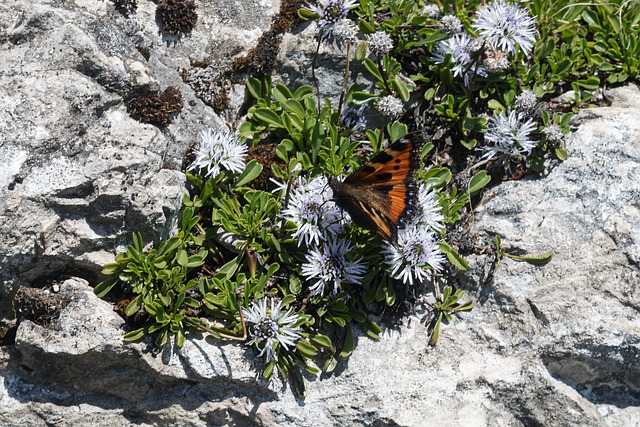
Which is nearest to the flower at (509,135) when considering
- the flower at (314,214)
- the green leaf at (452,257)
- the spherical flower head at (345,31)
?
the green leaf at (452,257)

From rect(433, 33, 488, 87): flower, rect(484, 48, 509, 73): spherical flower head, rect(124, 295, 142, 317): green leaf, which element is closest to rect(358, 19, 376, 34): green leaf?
rect(433, 33, 488, 87): flower

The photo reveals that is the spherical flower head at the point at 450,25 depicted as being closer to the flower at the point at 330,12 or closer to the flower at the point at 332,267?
the flower at the point at 330,12

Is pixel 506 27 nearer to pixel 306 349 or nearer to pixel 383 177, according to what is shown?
pixel 383 177

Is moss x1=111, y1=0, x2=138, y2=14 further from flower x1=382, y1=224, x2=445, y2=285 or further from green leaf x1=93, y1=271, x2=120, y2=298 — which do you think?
flower x1=382, y1=224, x2=445, y2=285

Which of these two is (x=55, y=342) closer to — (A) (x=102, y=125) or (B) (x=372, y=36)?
(A) (x=102, y=125)

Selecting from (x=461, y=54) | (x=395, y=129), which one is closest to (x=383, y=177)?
(x=395, y=129)

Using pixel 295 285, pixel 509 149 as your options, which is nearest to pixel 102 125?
pixel 295 285
